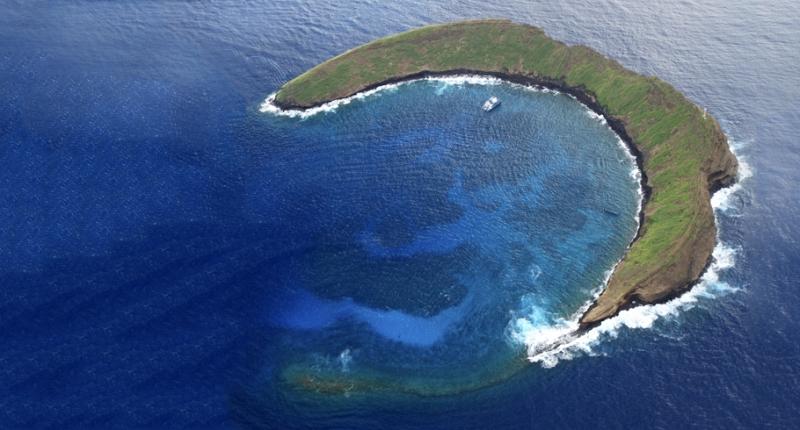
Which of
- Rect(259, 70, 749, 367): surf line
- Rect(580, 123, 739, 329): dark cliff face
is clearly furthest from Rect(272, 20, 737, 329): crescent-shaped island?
Rect(259, 70, 749, 367): surf line

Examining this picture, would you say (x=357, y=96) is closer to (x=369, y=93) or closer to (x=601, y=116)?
(x=369, y=93)

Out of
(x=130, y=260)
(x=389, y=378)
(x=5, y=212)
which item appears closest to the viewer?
(x=389, y=378)

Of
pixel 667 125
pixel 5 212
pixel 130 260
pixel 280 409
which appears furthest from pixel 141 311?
pixel 667 125

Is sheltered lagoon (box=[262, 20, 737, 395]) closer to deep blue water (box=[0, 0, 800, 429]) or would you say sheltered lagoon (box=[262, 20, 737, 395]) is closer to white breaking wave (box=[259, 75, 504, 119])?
white breaking wave (box=[259, 75, 504, 119])

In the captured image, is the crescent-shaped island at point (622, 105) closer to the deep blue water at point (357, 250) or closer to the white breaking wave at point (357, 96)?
the white breaking wave at point (357, 96)

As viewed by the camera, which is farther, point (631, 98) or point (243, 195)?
point (631, 98)

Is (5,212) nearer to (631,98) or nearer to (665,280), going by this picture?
(665,280)
